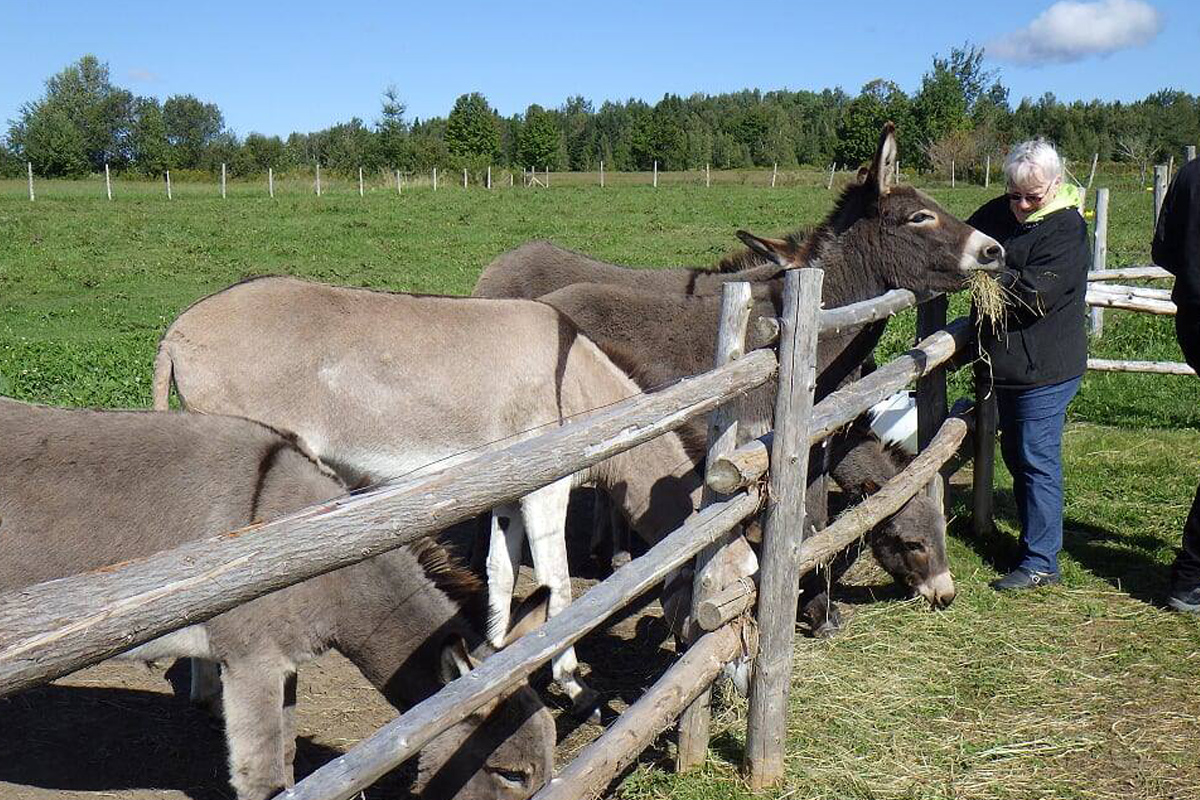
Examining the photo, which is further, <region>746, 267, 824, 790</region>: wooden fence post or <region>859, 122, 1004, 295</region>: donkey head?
<region>859, 122, 1004, 295</region>: donkey head

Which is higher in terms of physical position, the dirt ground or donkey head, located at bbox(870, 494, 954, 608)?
donkey head, located at bbox(870, 494, 954, 608)

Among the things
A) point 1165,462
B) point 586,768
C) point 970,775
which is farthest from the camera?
point 1165,462

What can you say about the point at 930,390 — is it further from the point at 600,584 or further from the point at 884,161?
the point at 600,584

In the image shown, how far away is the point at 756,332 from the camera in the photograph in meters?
3.54

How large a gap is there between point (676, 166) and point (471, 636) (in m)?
73.1

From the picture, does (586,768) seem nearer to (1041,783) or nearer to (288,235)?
(1041,783)

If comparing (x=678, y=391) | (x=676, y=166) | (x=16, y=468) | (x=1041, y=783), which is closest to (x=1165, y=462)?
(x=1041, y=783)

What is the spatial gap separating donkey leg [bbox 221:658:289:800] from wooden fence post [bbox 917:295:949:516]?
398 cm

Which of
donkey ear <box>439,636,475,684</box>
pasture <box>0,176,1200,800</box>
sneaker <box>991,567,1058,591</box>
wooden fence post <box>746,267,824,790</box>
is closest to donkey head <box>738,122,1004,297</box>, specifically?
sneaker <box>991,567,1058,591</box>

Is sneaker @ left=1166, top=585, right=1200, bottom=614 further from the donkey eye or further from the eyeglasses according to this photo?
the donkey eye

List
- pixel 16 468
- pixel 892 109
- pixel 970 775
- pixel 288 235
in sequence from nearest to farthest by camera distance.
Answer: pixel 16 468 < pixel 970 775 < pixel 288 235 < pixel 892 109

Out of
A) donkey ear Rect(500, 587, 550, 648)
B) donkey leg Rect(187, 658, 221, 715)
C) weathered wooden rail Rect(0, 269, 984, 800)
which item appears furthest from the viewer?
donkey leg Rect(187, 658, 221, 715)

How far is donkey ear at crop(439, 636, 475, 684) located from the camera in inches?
124

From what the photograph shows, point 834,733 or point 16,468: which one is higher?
point 16,468
